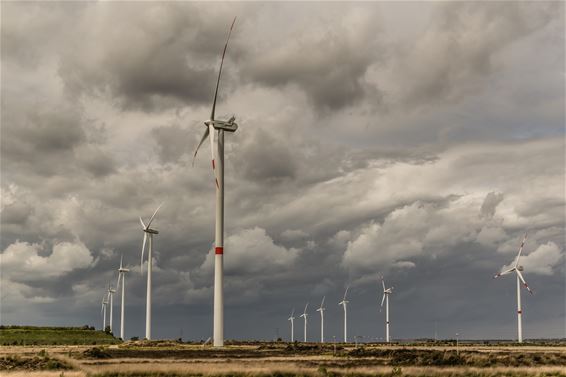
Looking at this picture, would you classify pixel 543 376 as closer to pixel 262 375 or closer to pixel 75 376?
pixel 262 375

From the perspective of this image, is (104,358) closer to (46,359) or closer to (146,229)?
(46,359)

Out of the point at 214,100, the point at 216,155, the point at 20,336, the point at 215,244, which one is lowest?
the point at 20,336

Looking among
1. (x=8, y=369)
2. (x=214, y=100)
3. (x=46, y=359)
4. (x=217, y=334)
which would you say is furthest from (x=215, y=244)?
(x=8, y=369)

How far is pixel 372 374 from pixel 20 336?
14808cm

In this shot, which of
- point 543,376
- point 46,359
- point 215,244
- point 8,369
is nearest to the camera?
point 543,376

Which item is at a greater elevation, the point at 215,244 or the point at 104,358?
the point at 215,244

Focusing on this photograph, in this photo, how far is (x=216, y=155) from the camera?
124562mm

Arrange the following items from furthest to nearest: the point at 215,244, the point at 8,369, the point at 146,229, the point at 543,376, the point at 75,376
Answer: the point at 146,229, the point at 215,244, the point at 8,369, the point at 543,376, the point at 75,376

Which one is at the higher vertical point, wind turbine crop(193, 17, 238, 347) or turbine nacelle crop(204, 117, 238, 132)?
turbine nacelle crop(204, 117, 238, 132)

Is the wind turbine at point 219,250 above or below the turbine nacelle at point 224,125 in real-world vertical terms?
below

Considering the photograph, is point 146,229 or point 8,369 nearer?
point 8,369

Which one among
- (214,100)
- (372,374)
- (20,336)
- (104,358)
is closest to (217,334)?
(104,358)

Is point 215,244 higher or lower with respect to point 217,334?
higher

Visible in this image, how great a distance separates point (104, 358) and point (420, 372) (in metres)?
45.5
